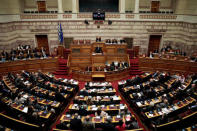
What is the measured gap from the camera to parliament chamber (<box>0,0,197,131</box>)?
830 centimetres

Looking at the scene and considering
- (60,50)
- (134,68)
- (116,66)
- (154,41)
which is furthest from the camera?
(154,41)

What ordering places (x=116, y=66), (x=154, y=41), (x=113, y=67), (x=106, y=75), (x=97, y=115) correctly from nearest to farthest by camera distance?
(x=97, y=115), (x=106, y=75), (x=113, y=67), (x=116, y=66), (x=154, y=41)

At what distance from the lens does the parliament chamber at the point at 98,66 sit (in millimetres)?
8297

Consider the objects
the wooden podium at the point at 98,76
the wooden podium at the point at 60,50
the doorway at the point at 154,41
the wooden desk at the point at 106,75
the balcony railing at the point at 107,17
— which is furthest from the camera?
the doorway at the point at 154,41

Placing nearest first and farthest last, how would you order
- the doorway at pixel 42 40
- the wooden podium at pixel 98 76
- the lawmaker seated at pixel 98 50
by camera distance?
the wooden podium at pixel 98 76, the lawmaker seated at pixel 98 50, the doorway at pixel 42 40

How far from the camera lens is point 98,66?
15359 mm

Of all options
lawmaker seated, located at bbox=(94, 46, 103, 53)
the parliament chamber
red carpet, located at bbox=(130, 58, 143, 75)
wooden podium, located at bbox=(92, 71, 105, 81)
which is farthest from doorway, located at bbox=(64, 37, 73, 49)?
red carpet, located at bbox=(130, 58, 143, 75)

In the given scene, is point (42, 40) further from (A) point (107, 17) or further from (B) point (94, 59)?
(A) point (107, 17)

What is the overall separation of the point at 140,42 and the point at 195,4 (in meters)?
6.62

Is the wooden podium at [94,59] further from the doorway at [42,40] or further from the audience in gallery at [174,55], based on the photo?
the doorway at [42,40]

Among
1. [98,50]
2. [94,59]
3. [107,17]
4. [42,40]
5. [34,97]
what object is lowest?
[34,97]

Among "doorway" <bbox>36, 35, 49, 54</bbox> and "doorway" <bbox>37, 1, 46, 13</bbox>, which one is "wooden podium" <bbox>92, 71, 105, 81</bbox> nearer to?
"doorway" <bbox>36, 35, 49, 54</bbox>

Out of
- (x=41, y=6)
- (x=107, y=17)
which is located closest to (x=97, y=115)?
(x=107, y=17)

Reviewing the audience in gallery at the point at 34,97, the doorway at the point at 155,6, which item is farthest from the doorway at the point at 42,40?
the doorway at the point at 155,6
